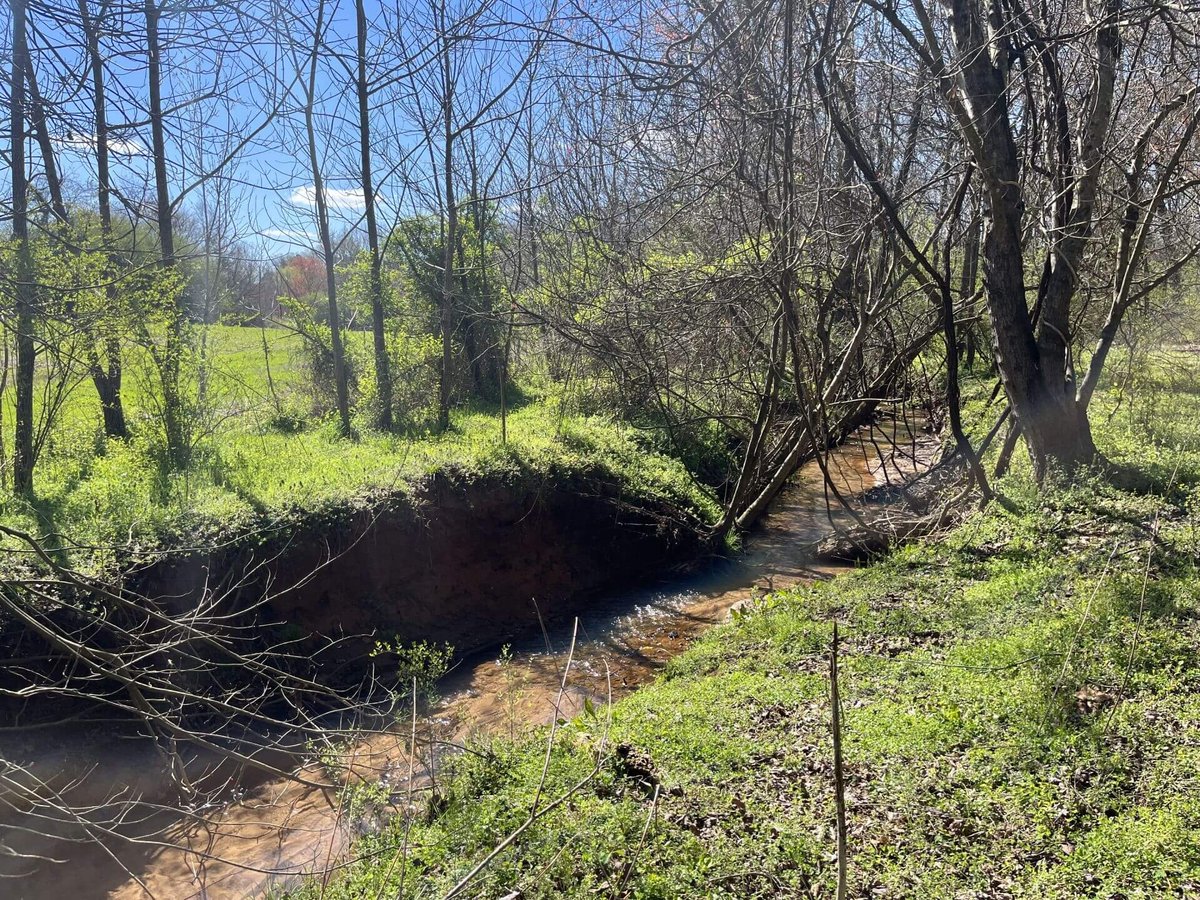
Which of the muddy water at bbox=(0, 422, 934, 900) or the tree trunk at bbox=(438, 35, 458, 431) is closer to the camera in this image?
the muddy water at bbox=(0, 422, 934, 900)

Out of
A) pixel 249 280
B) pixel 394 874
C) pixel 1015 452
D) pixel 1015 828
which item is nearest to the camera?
pixel 1015 828

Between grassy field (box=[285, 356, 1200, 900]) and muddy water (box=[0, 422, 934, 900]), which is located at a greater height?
grassy field (box=[285, 356, 1200, 900])

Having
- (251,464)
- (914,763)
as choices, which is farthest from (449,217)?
(914,763)

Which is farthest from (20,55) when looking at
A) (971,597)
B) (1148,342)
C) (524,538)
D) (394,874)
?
(1148,342)

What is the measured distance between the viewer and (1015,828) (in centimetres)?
362

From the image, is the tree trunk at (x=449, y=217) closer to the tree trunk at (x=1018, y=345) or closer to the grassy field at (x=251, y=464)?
the grassy field at (x=251, y=464)

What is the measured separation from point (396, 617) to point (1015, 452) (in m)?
7.90

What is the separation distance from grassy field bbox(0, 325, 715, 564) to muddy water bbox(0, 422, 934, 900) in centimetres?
154

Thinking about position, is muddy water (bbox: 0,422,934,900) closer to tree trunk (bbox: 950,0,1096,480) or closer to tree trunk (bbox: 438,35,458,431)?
tree trunk (bbox: 950,0,1096,480)

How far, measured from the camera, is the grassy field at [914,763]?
3.52 m

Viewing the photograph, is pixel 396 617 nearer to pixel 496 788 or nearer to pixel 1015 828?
pixel 496 788

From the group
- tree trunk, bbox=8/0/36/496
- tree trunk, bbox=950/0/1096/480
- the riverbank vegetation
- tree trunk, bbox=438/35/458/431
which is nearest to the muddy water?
the riverbank vegetation

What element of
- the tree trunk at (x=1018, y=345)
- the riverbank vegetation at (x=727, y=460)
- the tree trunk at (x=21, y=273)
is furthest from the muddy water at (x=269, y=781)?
the tree trunk at (x=1018, y=345)

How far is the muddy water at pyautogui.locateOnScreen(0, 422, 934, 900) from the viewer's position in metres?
4.69
